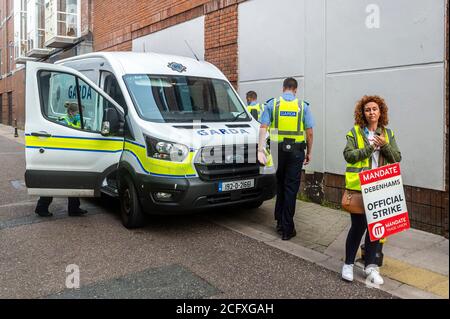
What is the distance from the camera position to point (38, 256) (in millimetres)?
4590

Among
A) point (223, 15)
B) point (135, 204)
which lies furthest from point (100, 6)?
point (135, 204)

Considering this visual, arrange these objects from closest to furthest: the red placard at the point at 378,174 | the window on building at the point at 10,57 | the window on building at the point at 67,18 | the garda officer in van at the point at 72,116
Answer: the red placard at the point at 378,174 → the garda officer in van at the point at 72,116 → the window on building at the point at 67,18 → the window on building at the point at 10,57

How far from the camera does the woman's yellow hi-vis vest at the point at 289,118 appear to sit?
496cm

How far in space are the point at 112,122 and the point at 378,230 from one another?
340 cm

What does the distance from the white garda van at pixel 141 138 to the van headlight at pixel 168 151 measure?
12mm

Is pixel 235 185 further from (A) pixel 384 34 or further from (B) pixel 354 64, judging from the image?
(A) pixel 384 34

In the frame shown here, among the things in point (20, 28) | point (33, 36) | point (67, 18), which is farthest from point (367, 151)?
point (20, 28)

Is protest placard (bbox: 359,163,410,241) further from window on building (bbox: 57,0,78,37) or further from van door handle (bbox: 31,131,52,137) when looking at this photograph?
window on building (bbox: 57,0,78,37)

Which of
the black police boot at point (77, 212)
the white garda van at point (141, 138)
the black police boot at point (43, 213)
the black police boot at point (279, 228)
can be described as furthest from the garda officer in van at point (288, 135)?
the black police boot at point (43, 213)

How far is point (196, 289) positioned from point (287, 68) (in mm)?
4784

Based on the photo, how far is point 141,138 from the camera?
205 inches

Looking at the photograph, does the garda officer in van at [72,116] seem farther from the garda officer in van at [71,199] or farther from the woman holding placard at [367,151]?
the woman holding placard at [367,151]

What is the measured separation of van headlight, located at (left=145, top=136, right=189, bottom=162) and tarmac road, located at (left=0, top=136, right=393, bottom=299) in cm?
101

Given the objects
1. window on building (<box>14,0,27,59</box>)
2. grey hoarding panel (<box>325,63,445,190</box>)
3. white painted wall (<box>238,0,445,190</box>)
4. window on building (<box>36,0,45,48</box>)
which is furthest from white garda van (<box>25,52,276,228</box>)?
window on building (<box>14,0,27,59</box>)
